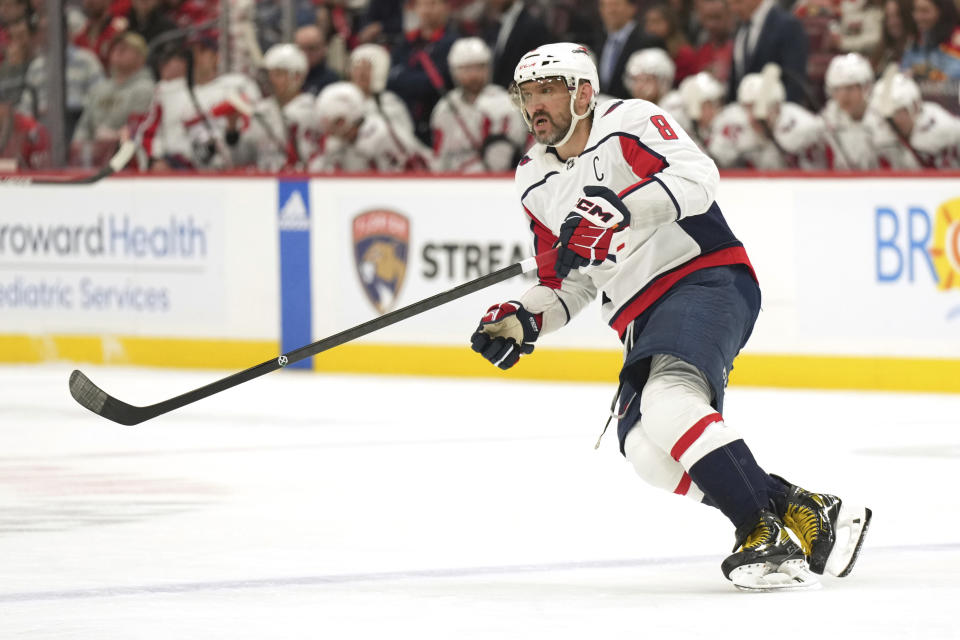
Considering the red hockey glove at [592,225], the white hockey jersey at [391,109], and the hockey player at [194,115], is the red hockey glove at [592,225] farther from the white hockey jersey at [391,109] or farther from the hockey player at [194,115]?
the hockey player at [194,115]

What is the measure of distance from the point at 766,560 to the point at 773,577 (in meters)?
0.06

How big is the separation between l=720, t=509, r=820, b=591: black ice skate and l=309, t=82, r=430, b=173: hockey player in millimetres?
5580

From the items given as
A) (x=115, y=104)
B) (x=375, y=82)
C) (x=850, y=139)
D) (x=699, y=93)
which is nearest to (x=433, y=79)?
(x=375, y=82)

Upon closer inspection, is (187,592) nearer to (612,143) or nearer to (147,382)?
(612,143)

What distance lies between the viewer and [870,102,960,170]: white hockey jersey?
26.3 ft

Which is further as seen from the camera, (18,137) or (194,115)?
(18,137)

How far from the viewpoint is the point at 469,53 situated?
9.17 meters

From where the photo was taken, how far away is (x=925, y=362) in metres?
7.58

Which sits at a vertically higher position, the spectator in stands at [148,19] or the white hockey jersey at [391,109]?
the spectator in stands at [148,19]

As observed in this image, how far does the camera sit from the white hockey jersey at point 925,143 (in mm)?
8016

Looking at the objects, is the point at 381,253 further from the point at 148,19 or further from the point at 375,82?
the point at 148,19

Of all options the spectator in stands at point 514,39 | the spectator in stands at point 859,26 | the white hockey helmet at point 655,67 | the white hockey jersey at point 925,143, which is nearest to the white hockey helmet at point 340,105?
the spectator in stands at point 514,39

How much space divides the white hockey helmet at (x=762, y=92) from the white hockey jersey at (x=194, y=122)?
107 inches

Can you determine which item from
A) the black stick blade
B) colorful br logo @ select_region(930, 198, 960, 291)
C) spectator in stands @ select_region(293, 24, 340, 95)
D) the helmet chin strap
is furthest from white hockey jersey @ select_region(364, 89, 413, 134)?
the helmet chin strap
